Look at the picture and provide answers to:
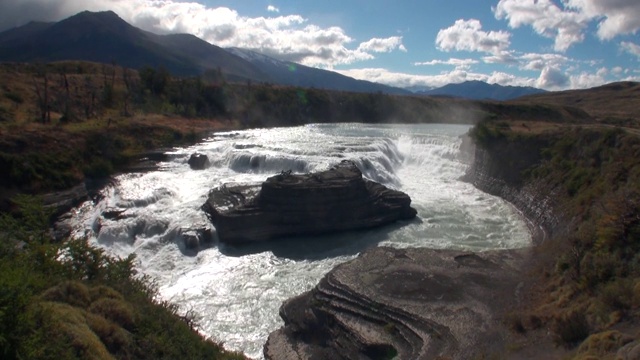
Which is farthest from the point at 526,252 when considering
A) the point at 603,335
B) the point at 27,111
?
the point at 27,111

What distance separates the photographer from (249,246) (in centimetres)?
2450

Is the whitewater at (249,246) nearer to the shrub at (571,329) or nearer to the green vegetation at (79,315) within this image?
the green vegetation at (79,315)

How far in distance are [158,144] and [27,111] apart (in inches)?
462

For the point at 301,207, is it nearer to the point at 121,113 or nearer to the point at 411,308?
the point at 411,308

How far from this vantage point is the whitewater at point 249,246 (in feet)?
60.6

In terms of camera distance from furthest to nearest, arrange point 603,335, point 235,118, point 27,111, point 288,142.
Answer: point 235,118, point 288,142, point 27,111, point 603,335

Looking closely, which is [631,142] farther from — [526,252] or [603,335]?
[603,335]

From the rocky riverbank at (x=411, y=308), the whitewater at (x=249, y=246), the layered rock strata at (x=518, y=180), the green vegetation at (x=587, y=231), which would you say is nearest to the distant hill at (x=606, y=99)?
the layered rock strata at (x=518, y=180)

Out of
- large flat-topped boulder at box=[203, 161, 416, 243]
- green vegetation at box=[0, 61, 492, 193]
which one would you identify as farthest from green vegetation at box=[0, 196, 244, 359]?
green vegetation at box=[0, 61, 492, 193]

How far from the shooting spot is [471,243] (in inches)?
946

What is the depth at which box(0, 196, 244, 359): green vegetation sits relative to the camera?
22.3ft

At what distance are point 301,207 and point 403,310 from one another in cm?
1208

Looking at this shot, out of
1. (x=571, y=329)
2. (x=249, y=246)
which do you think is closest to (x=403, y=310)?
(x=571, y=329)

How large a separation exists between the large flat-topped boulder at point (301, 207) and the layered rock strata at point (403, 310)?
7658 mm
